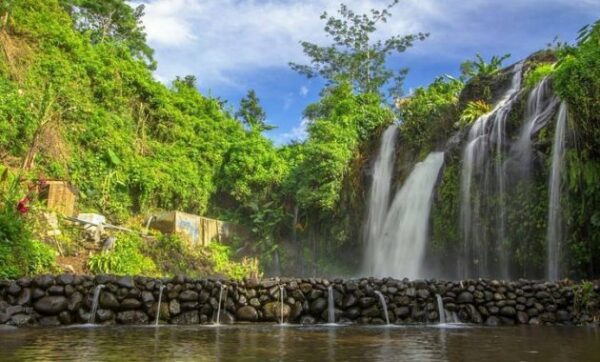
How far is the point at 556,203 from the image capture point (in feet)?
41.5

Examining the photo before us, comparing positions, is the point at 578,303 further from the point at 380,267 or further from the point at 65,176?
the point at 65,176

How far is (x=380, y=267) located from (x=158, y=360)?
14182 millimetres

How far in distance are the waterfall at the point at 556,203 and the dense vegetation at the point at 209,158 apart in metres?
0.32

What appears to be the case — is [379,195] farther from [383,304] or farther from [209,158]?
A: [383,304]

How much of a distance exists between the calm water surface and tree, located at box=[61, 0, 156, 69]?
103ft

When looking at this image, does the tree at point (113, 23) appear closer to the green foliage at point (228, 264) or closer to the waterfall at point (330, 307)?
the green foliage at point (228, 264)

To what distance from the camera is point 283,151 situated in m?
26.1

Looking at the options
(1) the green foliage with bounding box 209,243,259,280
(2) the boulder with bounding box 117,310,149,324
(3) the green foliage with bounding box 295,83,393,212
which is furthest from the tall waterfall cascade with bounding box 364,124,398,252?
(2) the boulder with bounding box 117,310,149,324

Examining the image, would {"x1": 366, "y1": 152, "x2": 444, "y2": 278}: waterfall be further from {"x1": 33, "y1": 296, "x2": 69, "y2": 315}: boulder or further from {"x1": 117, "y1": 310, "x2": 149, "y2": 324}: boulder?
{"x1": 33, "y1": 296, "x2": 69, "y2": 315}: boulder

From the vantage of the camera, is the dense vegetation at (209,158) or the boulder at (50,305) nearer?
the boulder at (50,305)

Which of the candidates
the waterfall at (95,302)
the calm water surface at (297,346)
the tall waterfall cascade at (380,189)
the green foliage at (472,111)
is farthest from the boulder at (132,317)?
the green foliage at (472,111)

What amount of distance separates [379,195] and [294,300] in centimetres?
1038

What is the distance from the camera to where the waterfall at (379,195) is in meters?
19.1

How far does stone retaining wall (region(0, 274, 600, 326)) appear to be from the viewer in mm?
9680
